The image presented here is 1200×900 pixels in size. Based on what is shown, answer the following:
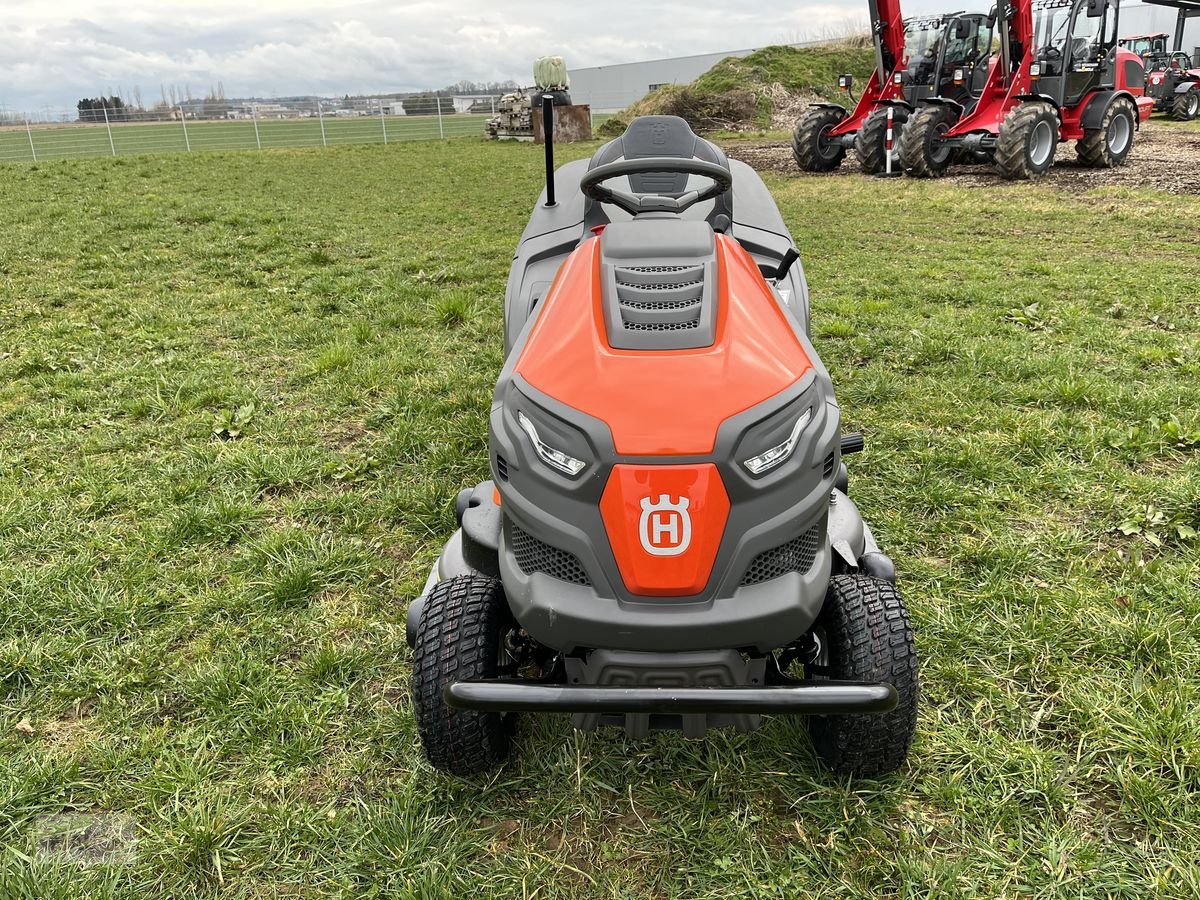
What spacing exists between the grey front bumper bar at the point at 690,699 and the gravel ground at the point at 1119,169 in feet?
34.1

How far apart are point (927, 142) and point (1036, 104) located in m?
1.29

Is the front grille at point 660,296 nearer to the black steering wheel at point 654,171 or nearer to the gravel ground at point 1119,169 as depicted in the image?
the black steering wheel at point 654,171

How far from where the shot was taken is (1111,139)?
12.3m

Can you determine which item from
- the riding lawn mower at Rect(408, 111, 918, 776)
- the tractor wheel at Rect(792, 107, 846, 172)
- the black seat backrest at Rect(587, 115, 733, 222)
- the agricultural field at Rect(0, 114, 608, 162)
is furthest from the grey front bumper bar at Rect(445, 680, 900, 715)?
the agricultural field at Rect(0, 114, 608, 162)

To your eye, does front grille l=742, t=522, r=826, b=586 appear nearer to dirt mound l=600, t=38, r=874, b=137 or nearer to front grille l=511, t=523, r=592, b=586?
front grille l=511, t=523, r=592, b=586

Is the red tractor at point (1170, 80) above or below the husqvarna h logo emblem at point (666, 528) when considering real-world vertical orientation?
above

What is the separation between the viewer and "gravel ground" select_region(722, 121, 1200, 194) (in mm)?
10516

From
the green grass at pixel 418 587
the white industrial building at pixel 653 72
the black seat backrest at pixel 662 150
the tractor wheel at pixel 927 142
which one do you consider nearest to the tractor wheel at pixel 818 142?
the tractor wheel at pixel 927 142

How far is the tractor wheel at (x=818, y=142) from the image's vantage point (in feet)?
41.3

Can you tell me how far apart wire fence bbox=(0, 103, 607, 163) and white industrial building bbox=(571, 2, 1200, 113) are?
31.1 ft

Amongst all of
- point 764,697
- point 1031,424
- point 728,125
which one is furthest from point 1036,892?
point 728,125

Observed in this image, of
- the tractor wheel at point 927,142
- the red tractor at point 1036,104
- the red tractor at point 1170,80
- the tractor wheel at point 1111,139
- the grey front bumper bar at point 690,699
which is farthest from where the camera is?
the red tractor at point 1170,80

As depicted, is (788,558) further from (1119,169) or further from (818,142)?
(1119,169)

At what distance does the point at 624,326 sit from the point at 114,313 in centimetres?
500
